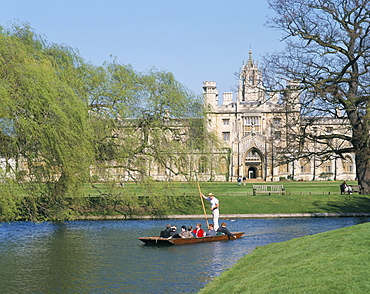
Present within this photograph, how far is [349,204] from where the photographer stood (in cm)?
3884

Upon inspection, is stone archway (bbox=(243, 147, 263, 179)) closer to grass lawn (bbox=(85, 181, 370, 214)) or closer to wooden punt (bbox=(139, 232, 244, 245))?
grass lawn (bbox=(85, 181, 370, 214))

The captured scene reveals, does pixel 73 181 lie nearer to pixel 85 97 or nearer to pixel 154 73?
pixel 85 97

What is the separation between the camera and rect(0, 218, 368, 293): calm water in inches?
654

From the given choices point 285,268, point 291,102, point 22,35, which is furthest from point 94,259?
point 291,102

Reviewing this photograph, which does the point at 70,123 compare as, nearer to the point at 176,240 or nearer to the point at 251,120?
the point at 176,240

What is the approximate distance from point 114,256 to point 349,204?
22.6 metres

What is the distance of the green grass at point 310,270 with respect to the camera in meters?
11.1

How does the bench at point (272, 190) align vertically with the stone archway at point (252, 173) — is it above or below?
below

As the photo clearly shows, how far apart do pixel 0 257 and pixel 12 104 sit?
6.31 metres

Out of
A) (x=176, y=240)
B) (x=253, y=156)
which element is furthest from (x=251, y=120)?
(x=176, y=240)

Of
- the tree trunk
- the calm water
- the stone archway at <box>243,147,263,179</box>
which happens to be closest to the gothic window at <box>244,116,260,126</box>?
the stone archway at <box>243,147,263,179</box>

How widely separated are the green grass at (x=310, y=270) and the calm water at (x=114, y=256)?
1.46 metres

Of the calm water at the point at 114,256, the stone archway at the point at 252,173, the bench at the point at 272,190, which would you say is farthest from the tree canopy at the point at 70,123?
the stone archway at the point at 252,173

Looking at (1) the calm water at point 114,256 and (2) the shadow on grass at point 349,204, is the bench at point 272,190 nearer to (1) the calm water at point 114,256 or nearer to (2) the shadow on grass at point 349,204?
(2) the shadow on grass at point 349,204
